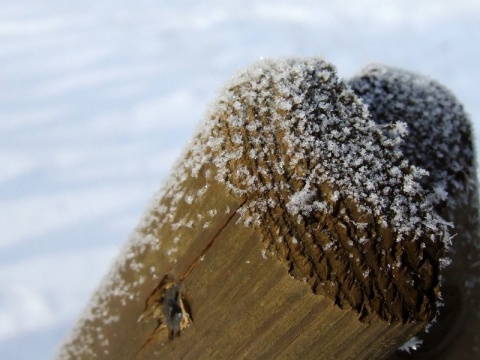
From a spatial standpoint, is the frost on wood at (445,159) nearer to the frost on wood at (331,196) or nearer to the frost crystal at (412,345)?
the frost crystal at (412,345)

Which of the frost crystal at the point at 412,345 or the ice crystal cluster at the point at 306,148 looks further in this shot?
the frost crystal at the point at 412,345

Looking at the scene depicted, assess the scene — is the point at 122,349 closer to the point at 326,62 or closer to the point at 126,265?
the point at 126,265

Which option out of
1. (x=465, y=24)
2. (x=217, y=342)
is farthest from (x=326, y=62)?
(x=465, y=24)

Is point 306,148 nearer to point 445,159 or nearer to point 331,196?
point 331,196

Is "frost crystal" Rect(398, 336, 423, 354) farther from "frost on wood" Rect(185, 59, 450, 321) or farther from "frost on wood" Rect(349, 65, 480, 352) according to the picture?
"frost on wood" Rect(185, 59, 450, 321)

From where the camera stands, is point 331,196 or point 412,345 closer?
point 331,196

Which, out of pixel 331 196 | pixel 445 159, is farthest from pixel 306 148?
pixel 445 159

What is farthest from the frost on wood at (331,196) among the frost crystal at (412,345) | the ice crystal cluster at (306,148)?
the frost crystal at (412,345)

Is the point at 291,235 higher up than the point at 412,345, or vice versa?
the point at 291,235
